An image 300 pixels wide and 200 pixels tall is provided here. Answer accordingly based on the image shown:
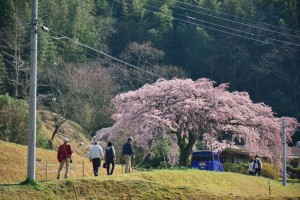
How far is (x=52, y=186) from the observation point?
1881 centimetres

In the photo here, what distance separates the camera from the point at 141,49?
64.1 meters

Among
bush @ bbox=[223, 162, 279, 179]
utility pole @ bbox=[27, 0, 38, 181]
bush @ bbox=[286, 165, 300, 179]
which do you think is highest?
utility pole @ bbox=[27, 0, 38, 181]

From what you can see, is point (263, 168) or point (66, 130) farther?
point (66, 130)

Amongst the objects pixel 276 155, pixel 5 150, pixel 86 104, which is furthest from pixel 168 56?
pixel 5 150

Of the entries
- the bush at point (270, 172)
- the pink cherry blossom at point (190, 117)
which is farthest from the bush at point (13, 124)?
the bush at point (270, 172)

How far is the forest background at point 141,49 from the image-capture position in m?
51.0

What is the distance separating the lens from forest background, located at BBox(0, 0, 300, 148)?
167ft

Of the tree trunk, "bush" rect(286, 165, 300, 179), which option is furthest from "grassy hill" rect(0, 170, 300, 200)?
"bush" rect(286, 165, 300, 179)

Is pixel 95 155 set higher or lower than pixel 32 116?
lower

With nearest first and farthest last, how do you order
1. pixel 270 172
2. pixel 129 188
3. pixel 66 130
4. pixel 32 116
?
pixel 32 116 < pixel 129 188 < pixel 270 172 < pixel 66 130

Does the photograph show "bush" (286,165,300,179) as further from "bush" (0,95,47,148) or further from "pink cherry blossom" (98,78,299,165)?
"bush" (0,95,47,148)

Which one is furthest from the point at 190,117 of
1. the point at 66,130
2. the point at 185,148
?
the point at 66,130

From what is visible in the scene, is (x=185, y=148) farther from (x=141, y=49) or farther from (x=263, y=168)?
(x=141, y=49)

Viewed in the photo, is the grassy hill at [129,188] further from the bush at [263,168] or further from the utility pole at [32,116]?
the bush at [263,168]
